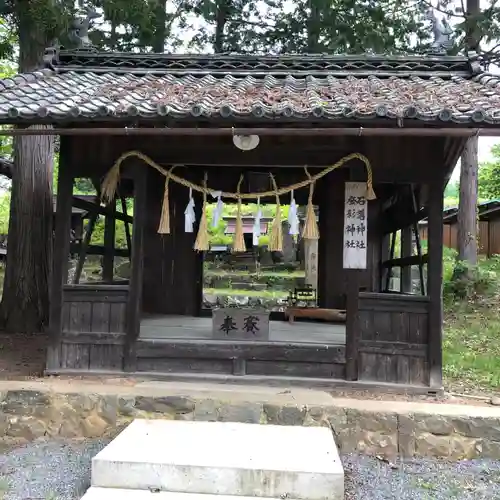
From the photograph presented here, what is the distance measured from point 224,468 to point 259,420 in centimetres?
143

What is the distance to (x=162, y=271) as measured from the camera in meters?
9.66

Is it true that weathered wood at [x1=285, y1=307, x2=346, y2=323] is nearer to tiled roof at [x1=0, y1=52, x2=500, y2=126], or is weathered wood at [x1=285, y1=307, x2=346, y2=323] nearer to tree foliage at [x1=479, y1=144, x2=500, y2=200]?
tiled roof at [x1=0, y1=52, x2=500, y2=126]

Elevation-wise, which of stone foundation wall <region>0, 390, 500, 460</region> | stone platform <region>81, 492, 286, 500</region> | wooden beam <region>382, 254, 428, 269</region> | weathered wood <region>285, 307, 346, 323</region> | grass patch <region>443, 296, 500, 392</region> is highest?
wooden beam <region>382, 254, 428, 269</region>

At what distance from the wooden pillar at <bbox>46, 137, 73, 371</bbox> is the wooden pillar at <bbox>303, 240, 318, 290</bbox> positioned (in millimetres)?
4835

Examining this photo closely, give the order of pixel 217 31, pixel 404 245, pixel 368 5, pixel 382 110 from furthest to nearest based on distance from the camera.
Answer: pixel 217 31
pixel 368 5
pixel 404 245
pixel 382 110

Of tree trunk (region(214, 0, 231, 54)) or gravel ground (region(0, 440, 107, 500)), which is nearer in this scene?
gravel ground (region(0, 440, 107, 500))

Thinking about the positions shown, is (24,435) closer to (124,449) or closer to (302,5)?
(124,449)

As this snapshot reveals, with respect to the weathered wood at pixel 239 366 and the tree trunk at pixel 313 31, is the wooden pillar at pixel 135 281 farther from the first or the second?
the tree trunk at pixel 313 31

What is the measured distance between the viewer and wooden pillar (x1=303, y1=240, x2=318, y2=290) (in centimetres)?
961

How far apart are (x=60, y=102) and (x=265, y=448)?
4248 millimetres

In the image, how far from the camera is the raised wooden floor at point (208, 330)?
6.84 m

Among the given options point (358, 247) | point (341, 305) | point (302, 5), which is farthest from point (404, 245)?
point (302, 5)

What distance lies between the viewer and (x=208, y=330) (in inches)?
302

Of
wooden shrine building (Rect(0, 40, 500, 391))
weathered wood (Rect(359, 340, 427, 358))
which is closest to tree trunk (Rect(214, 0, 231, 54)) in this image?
wooden shrine building (Rect(0, 40, 500, 391))
